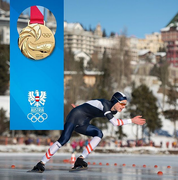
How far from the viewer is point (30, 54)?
12.3 metres

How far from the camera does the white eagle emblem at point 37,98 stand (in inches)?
484

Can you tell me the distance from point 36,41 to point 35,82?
1177 millimetres

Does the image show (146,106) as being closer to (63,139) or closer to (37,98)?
(37,98)

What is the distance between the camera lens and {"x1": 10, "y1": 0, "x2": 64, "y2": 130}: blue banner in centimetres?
1216

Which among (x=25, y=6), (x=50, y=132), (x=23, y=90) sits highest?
(x=25, y=6)

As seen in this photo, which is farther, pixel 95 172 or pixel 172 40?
pixel 172 40

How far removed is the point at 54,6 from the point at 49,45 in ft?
4.27

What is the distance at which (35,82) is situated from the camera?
40.9ft

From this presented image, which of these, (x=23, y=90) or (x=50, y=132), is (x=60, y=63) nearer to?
(x=23, y=90)

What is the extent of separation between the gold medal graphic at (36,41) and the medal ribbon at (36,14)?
1.00 feet

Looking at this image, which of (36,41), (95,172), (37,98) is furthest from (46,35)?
(95,172)

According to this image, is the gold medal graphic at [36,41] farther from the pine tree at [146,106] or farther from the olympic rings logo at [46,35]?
the pine tree at [146,106]

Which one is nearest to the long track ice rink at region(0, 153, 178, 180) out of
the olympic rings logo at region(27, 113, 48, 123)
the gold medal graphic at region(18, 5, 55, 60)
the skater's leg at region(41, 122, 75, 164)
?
the skater's leg at region(41, 122, 75, 164)

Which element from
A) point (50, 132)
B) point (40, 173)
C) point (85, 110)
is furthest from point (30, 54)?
point (50, 132)
